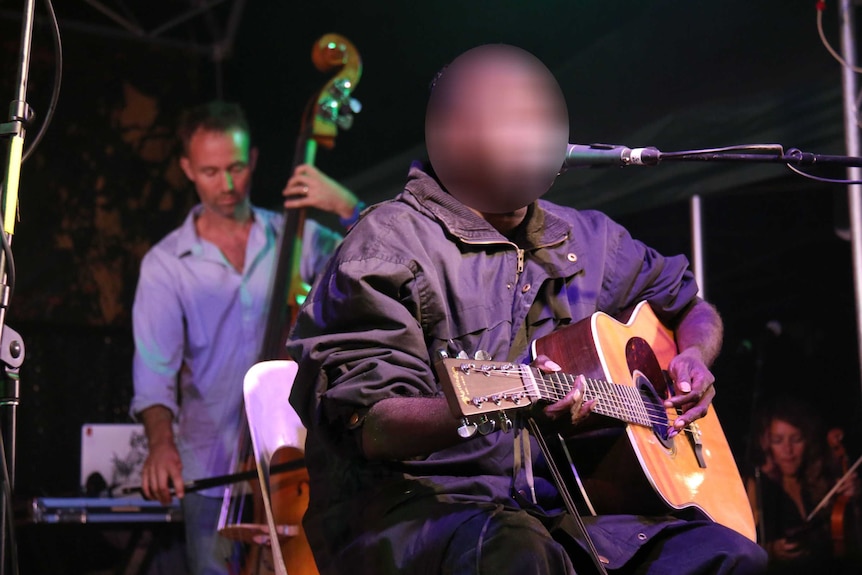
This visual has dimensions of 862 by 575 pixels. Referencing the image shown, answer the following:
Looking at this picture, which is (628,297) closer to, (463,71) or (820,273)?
(463,71)

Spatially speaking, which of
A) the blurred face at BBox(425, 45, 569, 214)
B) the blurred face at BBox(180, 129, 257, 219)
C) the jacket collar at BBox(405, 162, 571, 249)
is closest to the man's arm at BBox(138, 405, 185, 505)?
the blurred face at BBox(180, 129, 257, 219)

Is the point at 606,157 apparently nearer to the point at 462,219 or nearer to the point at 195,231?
the point at 462,219

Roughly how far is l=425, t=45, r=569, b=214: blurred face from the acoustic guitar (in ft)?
1.25

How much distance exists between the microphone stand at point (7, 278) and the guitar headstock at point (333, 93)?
7.82ft

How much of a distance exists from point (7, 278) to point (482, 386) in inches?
37.9

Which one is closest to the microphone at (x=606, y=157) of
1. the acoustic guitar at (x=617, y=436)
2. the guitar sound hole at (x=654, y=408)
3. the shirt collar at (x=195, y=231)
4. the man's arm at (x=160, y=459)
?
the acoustic guitar at (x=617, y=436)

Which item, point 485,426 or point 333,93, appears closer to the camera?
point 485,426

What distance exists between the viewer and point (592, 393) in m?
1.90

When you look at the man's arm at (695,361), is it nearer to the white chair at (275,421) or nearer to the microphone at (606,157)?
the microphone at (606,157)

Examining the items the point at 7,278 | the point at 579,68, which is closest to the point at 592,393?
the point at 7,278

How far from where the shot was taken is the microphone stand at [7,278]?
70.4 inches

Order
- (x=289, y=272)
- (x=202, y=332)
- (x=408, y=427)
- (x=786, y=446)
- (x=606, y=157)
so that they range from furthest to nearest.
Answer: (x=202, y=332), (x=289, y=272), (x=786, y=446), (x=606, y=157), (x=408, y=427)

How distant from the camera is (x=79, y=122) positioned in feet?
15.5

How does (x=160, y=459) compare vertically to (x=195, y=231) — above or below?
below
